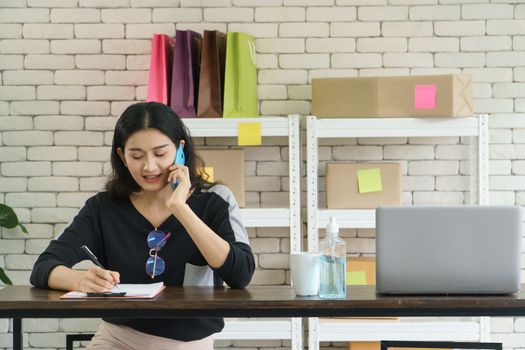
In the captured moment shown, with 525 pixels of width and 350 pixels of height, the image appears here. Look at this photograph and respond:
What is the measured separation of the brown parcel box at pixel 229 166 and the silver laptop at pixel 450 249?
1.62m

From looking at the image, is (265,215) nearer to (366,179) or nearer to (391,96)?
(366,179)

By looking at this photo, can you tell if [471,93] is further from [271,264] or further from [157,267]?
[157,267]

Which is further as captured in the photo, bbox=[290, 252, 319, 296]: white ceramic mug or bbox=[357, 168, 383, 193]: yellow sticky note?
bbox=[357, 168, 383, 193]: yellow sticky note

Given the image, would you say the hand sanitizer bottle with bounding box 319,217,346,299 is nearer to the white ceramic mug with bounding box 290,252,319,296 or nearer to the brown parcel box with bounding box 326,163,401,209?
the white ceramic mug with bounding box 290,252,319,296

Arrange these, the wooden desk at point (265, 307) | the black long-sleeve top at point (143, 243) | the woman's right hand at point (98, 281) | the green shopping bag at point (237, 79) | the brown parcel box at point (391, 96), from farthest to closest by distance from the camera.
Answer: the green shopping bag at point (237, 79)
the brown parcel box at point (391, 96)
the black long-sleeve top at point (143, 243)
the woman's right hand at point (98, 281)
the wooden desk at point (265, 307)

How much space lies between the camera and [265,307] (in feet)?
6.22

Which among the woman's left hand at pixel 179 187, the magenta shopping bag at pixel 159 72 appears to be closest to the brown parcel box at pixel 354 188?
the magenta shopping bag at pixel 159 72

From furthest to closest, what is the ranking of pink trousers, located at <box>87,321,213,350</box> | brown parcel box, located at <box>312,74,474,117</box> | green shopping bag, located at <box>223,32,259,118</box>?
1. green shopping bag, located at <box>223,32,259,118</box>
2. brown parcel box, located at <box>312,74,474,117</box>
3. pink trousers, located at <box>87,321,213,350</box>

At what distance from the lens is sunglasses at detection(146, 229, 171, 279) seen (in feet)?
7.50

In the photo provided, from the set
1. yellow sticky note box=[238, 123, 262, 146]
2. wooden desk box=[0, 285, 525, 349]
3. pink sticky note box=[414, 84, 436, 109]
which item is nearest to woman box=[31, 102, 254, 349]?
wooden desk box=[0, 285, 525, 349]

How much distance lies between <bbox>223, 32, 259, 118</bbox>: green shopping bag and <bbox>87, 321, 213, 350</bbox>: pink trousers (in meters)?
1.53

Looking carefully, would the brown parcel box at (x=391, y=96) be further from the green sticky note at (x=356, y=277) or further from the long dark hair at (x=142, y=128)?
the long dark hair at (x=142, y=128)

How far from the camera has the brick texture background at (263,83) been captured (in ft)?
12.5

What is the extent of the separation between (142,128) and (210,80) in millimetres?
1275
